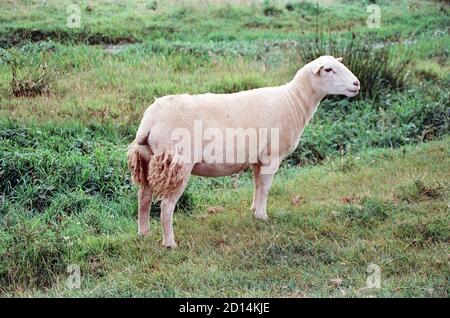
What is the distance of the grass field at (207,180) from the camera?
17.9 ft

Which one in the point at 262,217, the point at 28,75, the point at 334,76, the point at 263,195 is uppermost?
the point at 334,76

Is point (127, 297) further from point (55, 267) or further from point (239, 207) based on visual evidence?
point (239, 207)

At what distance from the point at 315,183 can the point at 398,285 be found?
2731 millimetres

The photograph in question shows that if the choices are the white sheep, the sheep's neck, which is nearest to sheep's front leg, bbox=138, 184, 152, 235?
the white sheep

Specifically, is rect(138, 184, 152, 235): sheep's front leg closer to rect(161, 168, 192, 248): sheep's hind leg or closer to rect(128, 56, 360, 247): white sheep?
rect(128, 56, 360, 247): white sheep

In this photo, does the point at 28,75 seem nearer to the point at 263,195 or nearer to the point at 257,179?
the point at 257,179

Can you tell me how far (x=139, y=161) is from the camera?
19.5ft

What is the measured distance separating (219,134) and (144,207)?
1.00m

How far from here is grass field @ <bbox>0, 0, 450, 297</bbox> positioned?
546 cm

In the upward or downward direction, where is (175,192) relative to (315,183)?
upward

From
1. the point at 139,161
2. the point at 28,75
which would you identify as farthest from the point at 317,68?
the point at 28,75

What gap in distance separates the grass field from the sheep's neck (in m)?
0.96
